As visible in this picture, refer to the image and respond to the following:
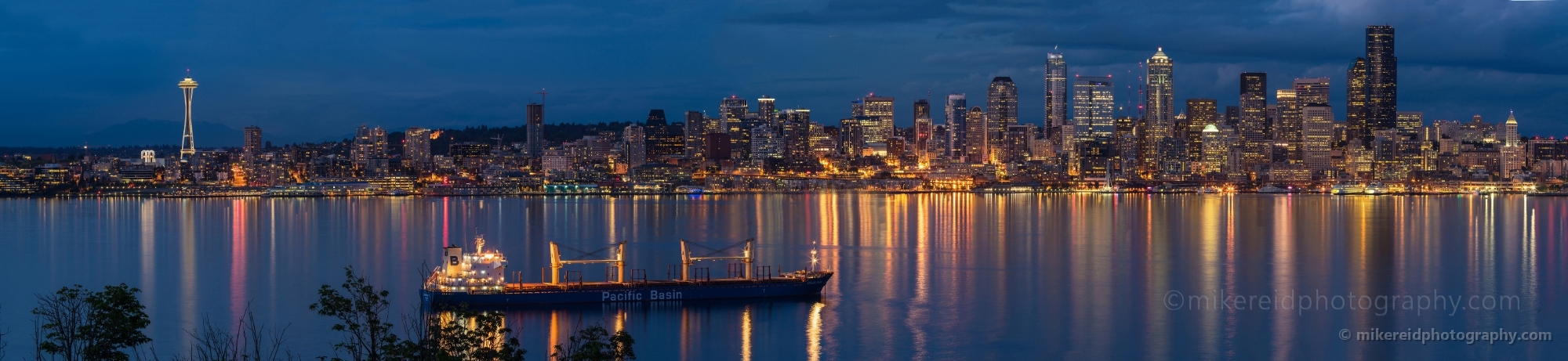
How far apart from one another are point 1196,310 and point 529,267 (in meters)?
19.4

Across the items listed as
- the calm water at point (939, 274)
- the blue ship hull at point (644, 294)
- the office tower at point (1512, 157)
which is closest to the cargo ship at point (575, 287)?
the blue ship hull at point (644, 294)

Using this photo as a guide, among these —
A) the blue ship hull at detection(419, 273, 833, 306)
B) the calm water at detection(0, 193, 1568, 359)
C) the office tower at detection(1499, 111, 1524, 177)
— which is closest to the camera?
the calm water at detection(0, 193, 1568, 359)

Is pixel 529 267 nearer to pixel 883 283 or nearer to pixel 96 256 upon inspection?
pixel 883 283

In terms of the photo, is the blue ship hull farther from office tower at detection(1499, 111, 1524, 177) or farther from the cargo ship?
office tower at detection(1499, 111, 1524, 177)

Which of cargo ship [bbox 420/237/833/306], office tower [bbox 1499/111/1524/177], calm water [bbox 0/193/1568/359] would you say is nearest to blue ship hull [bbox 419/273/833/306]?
cargo ship [bbox 420/237/833/306]

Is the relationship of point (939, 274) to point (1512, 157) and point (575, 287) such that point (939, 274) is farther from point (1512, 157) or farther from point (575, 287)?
point (1512, 157)

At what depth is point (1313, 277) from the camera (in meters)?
37.8

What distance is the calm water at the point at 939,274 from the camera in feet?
85.1

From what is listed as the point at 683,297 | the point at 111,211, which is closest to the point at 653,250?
the point at 683,297

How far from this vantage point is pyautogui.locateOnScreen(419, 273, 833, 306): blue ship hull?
29.1 meters

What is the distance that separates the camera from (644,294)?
30.0 m

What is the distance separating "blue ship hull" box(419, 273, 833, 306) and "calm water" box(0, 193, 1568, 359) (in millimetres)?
404

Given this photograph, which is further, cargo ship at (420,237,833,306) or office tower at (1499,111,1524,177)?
office tower at (1499,111,1524,177)

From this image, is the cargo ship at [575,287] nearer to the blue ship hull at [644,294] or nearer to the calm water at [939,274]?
the blue ship hull at [644,294]
